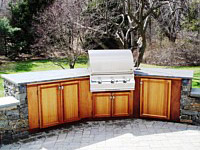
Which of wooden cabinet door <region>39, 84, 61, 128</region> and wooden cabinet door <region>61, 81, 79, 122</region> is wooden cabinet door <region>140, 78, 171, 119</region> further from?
wooden cabinet door <region>39, 84, 61, 128</region>

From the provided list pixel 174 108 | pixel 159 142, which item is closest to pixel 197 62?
pixel 174 108

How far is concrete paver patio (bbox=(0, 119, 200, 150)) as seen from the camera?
13.3 ft

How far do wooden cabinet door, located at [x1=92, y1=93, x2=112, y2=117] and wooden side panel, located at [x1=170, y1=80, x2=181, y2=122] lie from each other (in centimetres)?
129

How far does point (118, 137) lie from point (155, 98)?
122cm

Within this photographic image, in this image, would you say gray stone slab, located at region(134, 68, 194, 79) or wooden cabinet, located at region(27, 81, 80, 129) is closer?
wooden cabinet, located at region(27, 81, 80, 129)

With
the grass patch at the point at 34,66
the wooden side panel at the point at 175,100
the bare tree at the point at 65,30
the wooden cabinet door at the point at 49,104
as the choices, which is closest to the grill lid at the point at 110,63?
the wooden cabinet door at the point at 49,104

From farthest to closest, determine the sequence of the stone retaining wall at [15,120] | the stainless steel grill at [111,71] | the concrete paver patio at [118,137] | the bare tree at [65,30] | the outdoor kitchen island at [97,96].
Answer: the bare tree at [65,30]
the stainless steel grill at [111,71]
the outdoor kitchen island at [97,96]
the stone retaining wall at [15,120]
the concrete paver patio at [118,137]

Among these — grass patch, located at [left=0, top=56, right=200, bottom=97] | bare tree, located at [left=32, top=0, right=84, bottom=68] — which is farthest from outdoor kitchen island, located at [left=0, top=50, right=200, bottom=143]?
grass patch, located at [left=0, top=56, right=200, bottom=97]

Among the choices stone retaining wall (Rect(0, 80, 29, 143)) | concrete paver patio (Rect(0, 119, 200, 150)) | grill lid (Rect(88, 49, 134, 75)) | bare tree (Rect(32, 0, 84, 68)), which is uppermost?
bare tree (Rect(32, 0, 84, 68))

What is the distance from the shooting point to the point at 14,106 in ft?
13.7

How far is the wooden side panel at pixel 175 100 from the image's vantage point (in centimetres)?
480

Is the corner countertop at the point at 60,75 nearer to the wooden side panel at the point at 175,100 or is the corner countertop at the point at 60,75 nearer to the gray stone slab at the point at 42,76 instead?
the gray stone slab at the point at 42,76

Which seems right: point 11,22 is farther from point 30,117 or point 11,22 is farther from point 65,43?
point 30,117

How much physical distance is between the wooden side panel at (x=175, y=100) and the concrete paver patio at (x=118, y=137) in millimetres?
166
